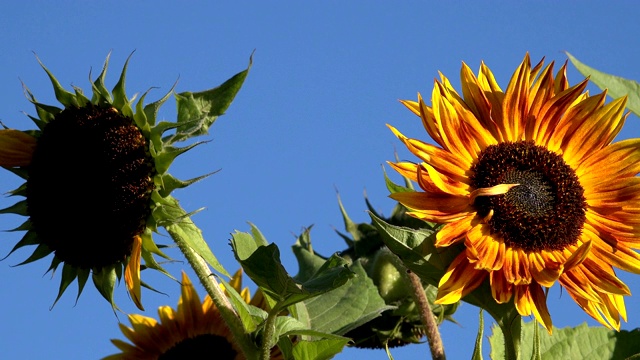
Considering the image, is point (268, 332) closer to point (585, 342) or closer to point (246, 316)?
point (246, 316)

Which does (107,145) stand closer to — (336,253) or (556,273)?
(336,253)

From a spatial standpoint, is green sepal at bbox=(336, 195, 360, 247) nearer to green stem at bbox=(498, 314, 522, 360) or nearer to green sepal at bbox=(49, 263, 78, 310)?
green sepal at bbox=(49, 263, 78, 310)

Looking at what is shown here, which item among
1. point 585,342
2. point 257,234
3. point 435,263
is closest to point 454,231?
point 435,263

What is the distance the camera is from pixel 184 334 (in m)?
3.19

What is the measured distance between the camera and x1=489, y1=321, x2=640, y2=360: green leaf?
2539 millimetres

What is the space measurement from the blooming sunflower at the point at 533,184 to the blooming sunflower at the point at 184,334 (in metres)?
1.23

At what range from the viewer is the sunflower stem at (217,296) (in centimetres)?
221

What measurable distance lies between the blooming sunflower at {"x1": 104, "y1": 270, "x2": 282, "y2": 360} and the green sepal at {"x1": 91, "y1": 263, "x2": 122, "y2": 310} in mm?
729

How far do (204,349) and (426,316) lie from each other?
967 mm

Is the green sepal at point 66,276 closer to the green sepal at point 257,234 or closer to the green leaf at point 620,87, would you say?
the green sepal at point 257,234

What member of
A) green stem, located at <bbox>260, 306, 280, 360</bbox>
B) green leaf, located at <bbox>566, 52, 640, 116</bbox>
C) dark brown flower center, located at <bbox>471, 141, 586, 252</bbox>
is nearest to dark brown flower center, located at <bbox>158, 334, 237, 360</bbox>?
green stem, located at <bbox>260, 306, 280, 360</bbox>

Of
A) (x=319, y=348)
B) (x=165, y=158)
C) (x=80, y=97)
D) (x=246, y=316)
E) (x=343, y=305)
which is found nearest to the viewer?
(x=319, y=348)

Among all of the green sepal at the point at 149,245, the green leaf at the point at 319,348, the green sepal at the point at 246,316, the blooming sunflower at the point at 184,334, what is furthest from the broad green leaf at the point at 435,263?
the blooming sunflower at the point at 184,334

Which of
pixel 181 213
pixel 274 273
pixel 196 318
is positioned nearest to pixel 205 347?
pixel 196 318
